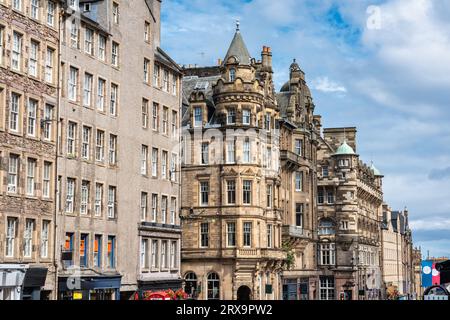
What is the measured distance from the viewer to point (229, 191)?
6669cm

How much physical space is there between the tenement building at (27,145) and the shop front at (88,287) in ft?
5.04

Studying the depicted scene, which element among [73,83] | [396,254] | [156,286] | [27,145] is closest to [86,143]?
[73,83]

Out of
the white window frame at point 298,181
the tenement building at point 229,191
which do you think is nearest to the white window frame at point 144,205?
the tenement building at point 229,191

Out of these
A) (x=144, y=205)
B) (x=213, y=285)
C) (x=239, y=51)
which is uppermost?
(x=239, y=51)

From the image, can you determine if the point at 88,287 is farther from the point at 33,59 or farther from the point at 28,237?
the point at 33,59

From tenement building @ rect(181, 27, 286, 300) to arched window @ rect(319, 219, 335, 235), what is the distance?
33056 millimetres

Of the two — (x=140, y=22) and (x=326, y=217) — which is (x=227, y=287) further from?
(x=326, y=217)

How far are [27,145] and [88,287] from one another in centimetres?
968

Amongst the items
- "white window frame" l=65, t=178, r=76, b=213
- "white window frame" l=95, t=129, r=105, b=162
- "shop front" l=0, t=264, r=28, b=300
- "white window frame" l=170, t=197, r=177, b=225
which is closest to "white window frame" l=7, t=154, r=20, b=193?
"shop front" l=0, t=264, r=28, b=300

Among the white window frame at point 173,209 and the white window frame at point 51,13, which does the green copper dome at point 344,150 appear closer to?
the white window frame at point 173,209

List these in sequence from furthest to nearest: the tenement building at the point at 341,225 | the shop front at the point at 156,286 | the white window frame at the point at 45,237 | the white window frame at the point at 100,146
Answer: the tenement building at the point at 341,225 → the shop front at the point at 156,286 → the white window frame at the point at 100,146 → the white window frame at the point at 45,237

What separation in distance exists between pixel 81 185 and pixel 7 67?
9344 mm

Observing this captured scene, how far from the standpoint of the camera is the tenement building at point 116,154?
43.2 meters
